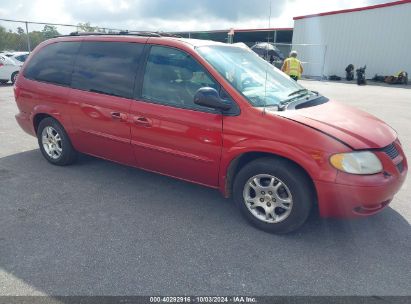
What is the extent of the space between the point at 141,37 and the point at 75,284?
2.71m

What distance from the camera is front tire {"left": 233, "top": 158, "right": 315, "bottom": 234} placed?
9.52 feet

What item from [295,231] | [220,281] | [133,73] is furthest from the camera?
[133,73]

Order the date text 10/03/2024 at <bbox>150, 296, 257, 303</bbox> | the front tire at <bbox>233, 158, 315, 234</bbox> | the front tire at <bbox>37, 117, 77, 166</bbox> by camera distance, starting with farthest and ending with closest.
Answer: the front tire at <bbox>37, 117, 77, 166</bbox>, the front tire at <bbox>233, 158, 315, 234</bbox>, the date text 10/03/2024 at <bbox>150, 296, 257, 303</bbox>

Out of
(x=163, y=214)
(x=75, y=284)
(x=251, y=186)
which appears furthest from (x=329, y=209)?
(x=75, y=284)

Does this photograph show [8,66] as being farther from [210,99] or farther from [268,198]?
[268,198]

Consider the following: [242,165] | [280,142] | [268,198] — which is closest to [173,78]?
[242,165]

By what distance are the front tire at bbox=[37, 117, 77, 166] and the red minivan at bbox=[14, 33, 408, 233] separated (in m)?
0.03

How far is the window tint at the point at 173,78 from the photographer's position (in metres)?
3.34

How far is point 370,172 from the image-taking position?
2.75m

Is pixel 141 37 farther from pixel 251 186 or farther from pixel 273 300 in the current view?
pixel 273 300

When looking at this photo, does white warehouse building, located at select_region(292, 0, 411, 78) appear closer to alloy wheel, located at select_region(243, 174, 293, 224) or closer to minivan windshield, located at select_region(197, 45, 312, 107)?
minivan windshield, located at select_region(197, 45, 312, 107)

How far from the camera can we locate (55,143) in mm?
4637

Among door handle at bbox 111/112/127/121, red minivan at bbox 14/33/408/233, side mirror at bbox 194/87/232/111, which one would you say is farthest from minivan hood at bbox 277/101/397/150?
door handle at bbox 111/112/127/121

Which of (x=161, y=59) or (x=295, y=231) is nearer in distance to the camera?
(x=295, y=231)
